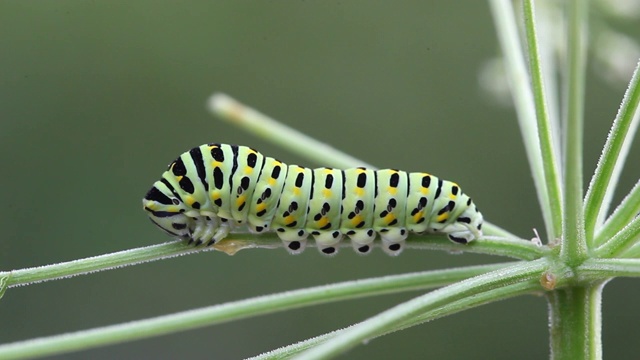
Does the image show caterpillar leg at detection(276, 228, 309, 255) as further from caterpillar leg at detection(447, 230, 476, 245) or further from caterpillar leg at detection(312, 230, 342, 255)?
caterpillar leg at detection(447, 230, 476, 245)

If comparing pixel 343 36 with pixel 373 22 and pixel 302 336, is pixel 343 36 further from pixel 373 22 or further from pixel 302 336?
pixel 302 336

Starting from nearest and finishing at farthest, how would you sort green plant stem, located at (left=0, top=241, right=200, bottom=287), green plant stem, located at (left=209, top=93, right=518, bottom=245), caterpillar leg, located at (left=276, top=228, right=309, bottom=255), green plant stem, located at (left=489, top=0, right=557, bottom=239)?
green plant stem, located at (left=0, top=241, right=200, bottom=287), green plant stem, located at (left=489, top=0, right=557, bottom=239), caterpillar leg, located at (left=276, top=228, right=309, bottom=255), green plant stem, located at (left=209, top=93, right=518, bottom=245)

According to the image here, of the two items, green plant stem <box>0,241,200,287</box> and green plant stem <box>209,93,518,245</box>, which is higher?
green plant stem <box>209,93,518,245</box>

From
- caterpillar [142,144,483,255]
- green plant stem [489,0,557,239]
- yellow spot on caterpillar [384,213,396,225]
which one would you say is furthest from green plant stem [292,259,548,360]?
yellow spot on caterpillar [384,213,396,225]

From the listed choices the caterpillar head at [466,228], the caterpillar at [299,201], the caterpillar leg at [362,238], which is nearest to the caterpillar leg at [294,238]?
the caterpillar at [299,201]

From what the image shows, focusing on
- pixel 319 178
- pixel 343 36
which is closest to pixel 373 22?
pixel 343 36

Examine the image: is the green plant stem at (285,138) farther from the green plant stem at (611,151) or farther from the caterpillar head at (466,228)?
the green plant stem at (611,151)

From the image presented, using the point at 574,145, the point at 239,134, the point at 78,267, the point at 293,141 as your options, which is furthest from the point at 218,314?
the point at 239,134
